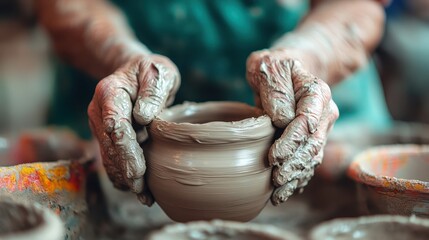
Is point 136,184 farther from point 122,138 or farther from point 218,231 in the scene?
point 218,231

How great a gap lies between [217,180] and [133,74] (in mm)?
342

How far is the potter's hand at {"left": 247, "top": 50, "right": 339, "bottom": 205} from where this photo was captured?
1.29 m

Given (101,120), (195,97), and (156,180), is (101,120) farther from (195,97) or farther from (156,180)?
(195,97)

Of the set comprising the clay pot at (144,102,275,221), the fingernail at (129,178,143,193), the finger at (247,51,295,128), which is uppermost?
the finger at (247,51,295,128)

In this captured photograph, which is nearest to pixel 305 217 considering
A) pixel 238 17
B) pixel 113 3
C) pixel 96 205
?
pixel 96 205

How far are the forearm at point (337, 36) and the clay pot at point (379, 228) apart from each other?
674 mm

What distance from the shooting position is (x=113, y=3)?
2.14m

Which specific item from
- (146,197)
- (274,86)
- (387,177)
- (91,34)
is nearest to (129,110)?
(146,197)

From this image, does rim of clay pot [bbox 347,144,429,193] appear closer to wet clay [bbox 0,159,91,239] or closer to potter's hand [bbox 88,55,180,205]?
potter's hand [bbox 88,55,180,205]

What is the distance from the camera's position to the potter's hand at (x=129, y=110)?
131cm

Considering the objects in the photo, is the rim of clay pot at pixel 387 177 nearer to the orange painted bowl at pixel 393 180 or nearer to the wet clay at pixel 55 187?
the orange painted bowl at pixel 393 180

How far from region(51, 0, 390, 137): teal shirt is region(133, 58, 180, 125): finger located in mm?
641

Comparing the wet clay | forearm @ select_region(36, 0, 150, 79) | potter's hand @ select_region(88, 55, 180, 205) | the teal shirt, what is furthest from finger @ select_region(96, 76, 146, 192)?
the teal shirt

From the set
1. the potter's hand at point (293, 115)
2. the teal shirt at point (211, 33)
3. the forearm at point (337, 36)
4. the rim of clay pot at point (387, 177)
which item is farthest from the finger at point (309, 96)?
the teal shirt at point (211, 33)
